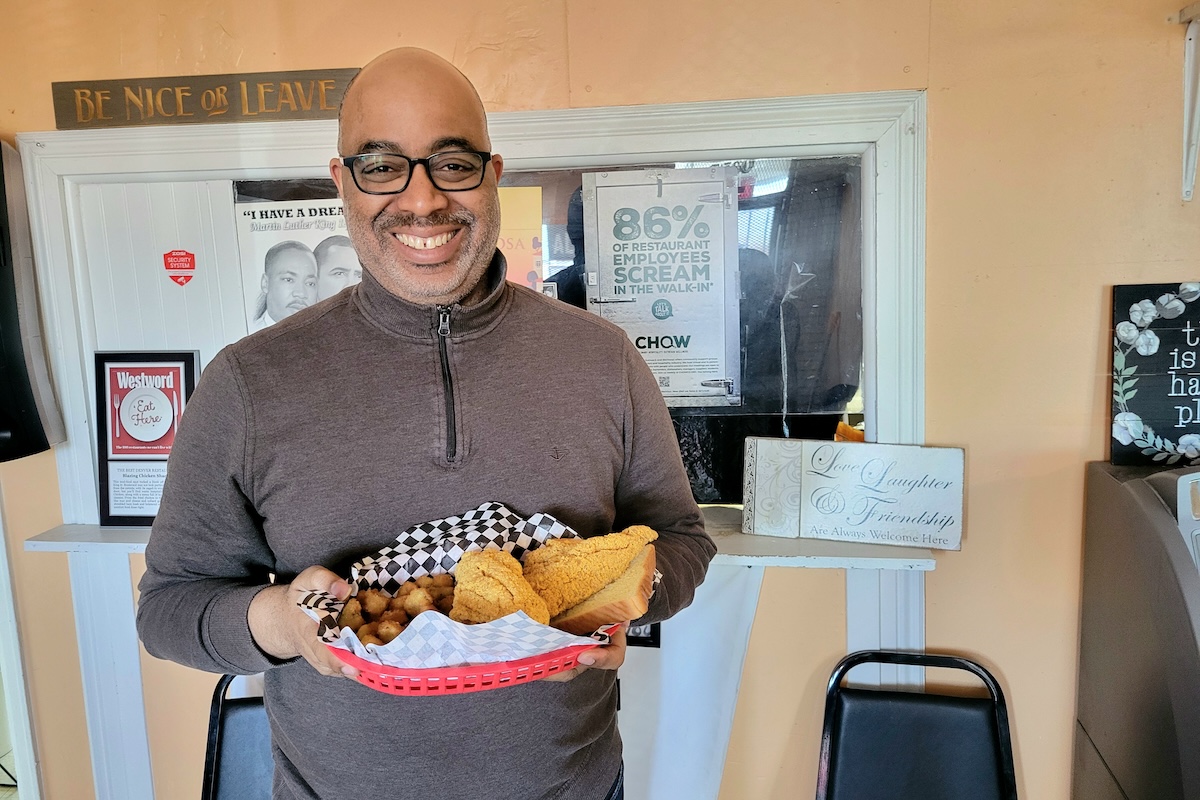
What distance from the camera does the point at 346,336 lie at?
1.03 metres

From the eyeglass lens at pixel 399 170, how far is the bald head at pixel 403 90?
0.09ft

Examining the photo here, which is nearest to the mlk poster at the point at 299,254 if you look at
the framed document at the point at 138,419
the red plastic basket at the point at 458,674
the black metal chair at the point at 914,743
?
the framed document at the point at 138,419

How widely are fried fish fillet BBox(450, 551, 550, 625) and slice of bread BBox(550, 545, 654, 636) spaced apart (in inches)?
2.0

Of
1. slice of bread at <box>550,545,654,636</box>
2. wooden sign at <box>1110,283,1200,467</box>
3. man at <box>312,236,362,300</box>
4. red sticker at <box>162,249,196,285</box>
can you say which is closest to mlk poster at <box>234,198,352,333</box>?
man at <box>312,236,362,300</box>

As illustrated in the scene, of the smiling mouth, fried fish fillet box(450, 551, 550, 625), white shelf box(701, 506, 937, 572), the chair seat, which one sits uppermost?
the smiling mouth

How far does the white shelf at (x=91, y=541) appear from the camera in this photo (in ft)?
5.28

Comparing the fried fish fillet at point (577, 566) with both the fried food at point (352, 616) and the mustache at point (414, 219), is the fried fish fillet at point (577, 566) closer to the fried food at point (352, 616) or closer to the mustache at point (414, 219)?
the fried food at point (352, 616)

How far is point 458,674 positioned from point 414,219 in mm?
558

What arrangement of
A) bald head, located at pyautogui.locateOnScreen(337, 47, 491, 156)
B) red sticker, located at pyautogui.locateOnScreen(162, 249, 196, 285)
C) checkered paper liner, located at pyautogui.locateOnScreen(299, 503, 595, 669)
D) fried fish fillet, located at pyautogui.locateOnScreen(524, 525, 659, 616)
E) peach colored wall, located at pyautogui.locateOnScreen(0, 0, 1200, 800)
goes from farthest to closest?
red sticker, located at pyautogui.locateOnScreen(162, 249, 196, 285) → peach colored wall, located at pyautogui.locateOnScreen(0, 0, 1200, 800) → bald head, located at pyautogui.locateOnScreen(337, 47, 491, 156) → fried fish fillet, located at pyautogui.locateOnScreen(524, 525, 659, 616) → checkered paper liner, located at pyautogui.locateOnScreen(299, 503, 595, 669)

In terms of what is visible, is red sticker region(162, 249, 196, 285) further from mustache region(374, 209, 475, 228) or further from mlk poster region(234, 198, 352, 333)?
mustache region(374, 209, 475, 228)

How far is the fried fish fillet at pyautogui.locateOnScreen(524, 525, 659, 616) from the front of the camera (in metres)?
0.82

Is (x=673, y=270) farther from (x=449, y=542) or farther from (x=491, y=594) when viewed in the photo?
(x=491, y=594)

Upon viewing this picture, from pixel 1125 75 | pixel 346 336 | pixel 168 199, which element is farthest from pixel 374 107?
pixel 1125 75

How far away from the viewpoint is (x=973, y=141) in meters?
1.43
